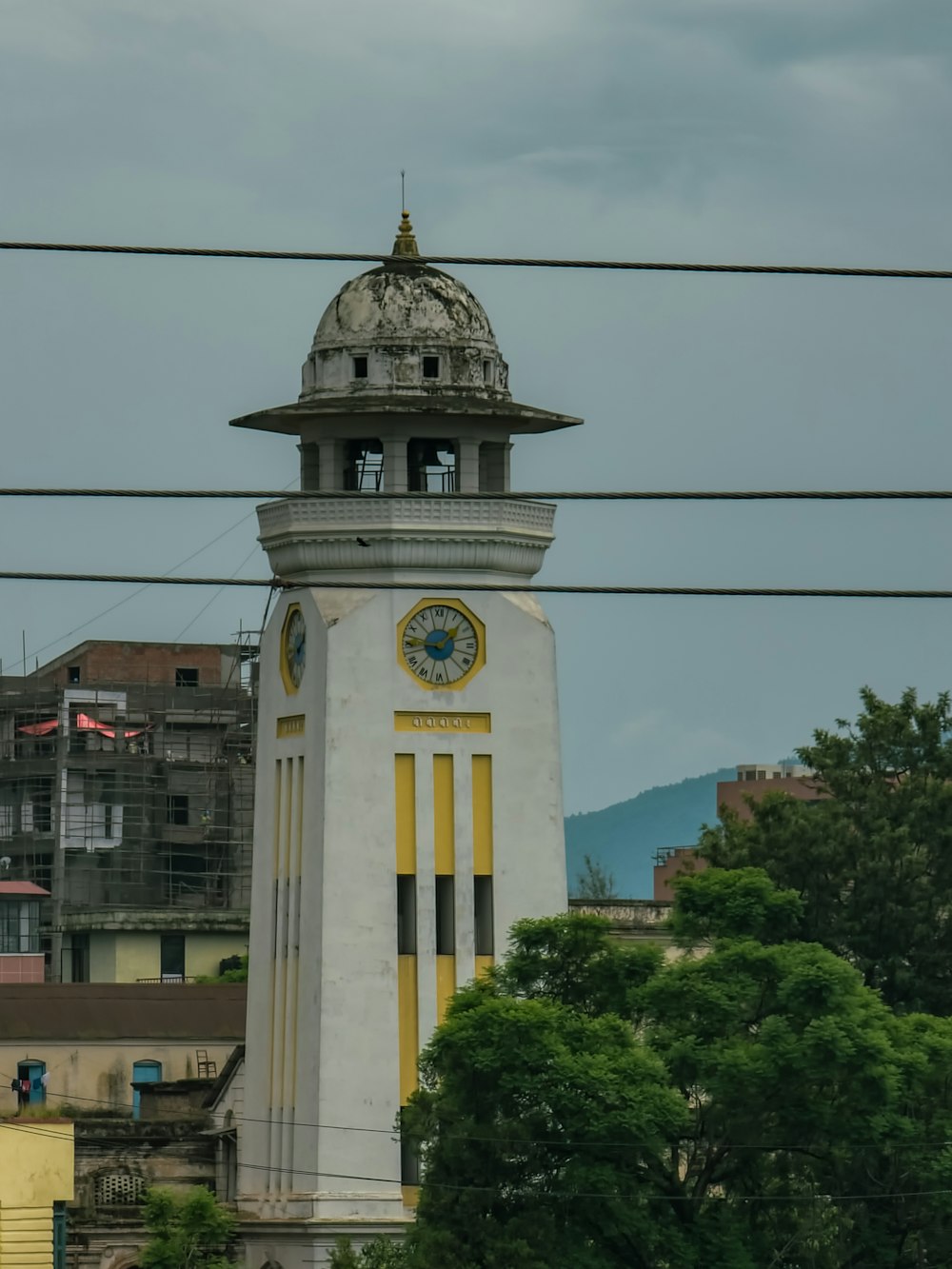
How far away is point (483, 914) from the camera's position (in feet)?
204

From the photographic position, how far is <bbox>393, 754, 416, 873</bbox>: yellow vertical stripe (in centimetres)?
6206

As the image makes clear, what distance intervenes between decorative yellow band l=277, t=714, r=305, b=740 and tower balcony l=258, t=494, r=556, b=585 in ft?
8.00

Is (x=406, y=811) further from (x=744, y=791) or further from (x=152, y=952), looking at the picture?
(x=744, y=791)

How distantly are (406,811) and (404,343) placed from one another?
7.83 meters

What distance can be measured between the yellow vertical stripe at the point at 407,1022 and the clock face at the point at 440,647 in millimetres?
4755

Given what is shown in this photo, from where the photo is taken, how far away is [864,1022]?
5216 centimetres

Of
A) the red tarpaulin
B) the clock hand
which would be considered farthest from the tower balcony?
the red tarpaulin

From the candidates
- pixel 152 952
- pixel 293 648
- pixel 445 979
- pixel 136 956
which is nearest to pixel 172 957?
pixel 152 952

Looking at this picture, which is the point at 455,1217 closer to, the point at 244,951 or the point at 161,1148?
the point at 161,1148

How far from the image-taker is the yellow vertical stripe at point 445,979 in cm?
6144

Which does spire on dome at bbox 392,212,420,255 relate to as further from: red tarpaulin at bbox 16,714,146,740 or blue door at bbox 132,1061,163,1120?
red tarpaulin at bbox 16,714,146,740

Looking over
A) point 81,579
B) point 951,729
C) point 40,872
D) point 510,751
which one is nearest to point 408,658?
point 510,751

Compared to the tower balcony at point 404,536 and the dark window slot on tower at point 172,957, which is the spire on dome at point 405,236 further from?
the dark window slot on tower at point 172,957

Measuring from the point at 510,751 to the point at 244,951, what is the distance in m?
45.4
